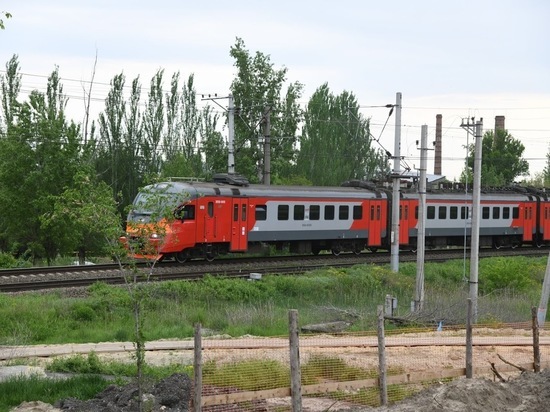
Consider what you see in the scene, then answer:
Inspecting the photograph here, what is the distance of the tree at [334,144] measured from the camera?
65.8 metres

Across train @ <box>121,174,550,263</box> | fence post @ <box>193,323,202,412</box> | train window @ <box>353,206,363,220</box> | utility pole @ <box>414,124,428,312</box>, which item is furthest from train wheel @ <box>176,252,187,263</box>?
fence post @ <box>193,323,202,412</box>

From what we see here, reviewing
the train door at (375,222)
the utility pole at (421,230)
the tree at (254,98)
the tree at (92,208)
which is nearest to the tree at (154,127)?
the tree at (254,98)

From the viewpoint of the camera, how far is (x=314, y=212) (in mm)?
37125

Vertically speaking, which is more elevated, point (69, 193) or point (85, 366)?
point (69, 193)

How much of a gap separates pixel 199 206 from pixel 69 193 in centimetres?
1861

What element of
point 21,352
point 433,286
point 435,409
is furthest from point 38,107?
point 435,409

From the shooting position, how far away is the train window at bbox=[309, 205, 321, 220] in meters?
37.0

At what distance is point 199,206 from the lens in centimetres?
3170

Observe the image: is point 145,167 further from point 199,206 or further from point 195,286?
point 195,286

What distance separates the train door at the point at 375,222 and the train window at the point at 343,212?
1.71m

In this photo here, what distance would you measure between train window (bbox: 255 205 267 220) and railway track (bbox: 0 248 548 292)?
5.84ft

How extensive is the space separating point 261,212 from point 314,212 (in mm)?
3192

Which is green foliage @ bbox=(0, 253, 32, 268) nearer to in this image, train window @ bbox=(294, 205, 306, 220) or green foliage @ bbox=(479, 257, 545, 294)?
train window @ bbox=(294, 205, 306, 220)

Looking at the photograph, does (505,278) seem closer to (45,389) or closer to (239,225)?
(239,225)
